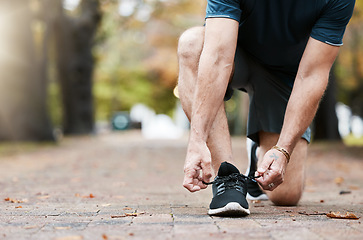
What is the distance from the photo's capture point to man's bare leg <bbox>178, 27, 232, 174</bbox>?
3449mm

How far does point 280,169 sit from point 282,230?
60 cm

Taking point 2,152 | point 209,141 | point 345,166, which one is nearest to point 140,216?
point 209,141

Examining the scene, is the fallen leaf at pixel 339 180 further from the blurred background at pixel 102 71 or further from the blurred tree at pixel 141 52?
the blurred tree at pixel 141 52

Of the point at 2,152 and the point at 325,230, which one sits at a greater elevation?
the point at 325,230

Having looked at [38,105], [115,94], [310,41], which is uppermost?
[310,41]

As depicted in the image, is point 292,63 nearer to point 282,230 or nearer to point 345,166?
point 282,230

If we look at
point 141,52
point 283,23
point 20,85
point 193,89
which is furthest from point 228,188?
point 141,52

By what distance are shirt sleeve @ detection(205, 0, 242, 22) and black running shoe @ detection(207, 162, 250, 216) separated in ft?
2.87

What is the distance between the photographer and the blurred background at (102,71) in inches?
601

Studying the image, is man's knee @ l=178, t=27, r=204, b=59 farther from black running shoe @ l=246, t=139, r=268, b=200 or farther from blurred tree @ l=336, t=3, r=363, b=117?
blurred tree @ l=336, t=3, r=363, b=117

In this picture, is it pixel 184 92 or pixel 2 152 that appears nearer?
pixel 184 92

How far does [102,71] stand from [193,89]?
35086mm

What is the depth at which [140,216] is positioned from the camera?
3.15 meters

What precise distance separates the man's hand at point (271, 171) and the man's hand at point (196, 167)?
30cm
